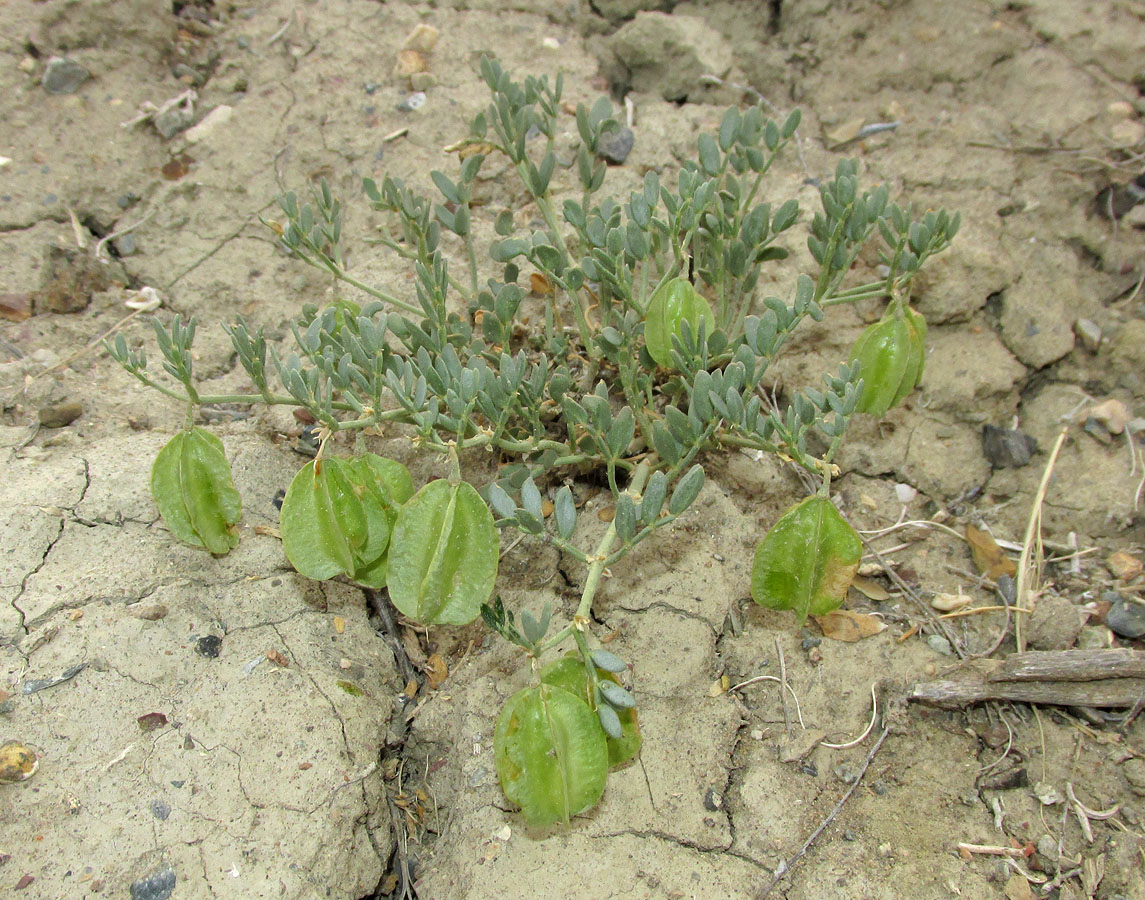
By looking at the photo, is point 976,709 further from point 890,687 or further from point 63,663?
point 63,663

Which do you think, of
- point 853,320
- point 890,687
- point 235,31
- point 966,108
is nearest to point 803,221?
point 853,320

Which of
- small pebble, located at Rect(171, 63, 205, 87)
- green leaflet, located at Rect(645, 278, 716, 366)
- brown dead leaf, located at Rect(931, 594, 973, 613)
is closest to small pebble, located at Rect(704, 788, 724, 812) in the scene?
brown dead leaf, located at Rect(931, 594, 973, 613)

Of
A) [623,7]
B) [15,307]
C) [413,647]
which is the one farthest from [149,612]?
[623,7]

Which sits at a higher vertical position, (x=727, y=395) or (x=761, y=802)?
(x=727, y=395)

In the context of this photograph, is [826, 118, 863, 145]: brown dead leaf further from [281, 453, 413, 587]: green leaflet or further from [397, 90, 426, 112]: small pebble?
[281, 453, 413, 587]: green leaflet

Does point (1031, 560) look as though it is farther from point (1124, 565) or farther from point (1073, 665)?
point (1073, 665)
